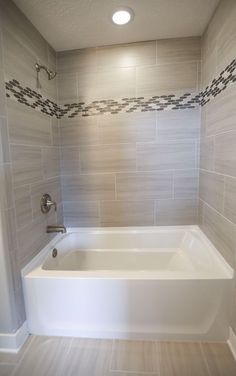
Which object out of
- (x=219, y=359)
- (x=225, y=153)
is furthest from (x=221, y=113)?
(x=219, y=359)

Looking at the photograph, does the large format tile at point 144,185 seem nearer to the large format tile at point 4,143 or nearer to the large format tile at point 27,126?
the large format tile at point 27,126

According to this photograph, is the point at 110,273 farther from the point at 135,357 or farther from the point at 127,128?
the point at 127,128

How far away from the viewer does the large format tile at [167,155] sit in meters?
1.99

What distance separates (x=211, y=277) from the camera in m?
1.31

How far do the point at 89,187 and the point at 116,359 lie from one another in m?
1.38

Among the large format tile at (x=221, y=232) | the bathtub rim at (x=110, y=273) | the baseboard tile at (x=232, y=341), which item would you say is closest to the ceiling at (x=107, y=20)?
the large format tile at (x=221, y=232)

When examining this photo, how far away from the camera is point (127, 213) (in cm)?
213

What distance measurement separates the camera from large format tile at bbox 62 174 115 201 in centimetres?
211

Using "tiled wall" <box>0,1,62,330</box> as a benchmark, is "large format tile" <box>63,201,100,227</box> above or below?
below

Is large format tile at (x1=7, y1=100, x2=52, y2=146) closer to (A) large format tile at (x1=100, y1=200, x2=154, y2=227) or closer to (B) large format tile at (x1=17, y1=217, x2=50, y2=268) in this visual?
(B) large format tile at (x1=17, y1=217, x2=50, y2=268)

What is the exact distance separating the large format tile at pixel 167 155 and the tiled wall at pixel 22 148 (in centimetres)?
89

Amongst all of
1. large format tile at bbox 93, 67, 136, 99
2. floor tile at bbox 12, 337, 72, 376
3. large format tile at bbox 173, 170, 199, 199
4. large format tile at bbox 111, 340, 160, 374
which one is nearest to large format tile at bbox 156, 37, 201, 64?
large format tile at bbox 93, 67, 136, 99

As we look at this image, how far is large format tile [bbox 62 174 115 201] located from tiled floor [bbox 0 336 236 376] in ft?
3.90

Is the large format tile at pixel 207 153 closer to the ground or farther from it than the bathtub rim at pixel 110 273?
farther from it
